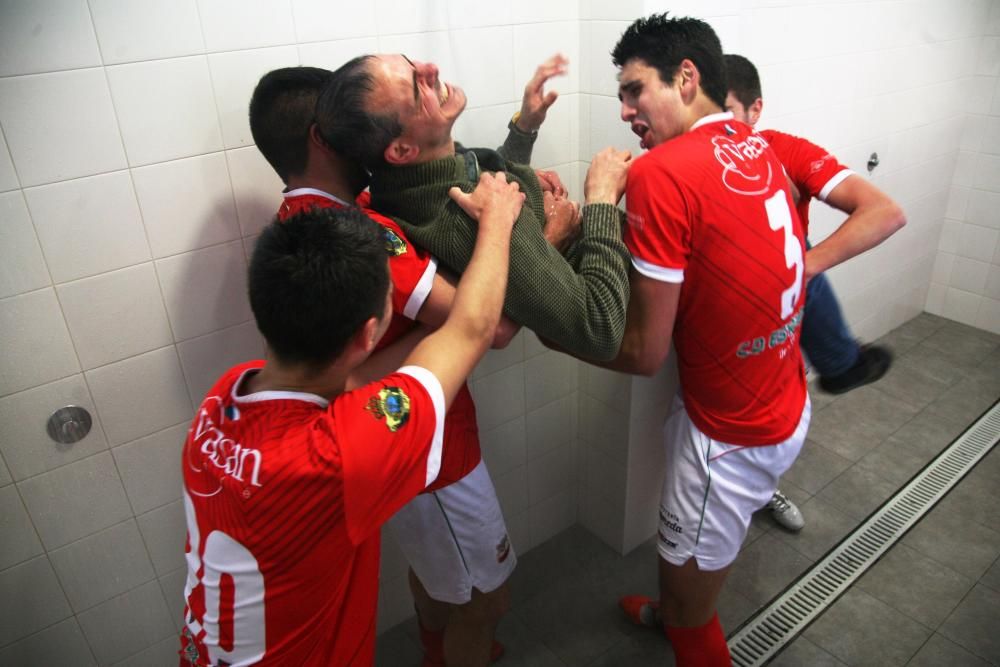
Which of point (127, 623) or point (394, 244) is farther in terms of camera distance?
point (127, 623)

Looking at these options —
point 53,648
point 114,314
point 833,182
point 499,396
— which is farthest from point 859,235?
point 53,648

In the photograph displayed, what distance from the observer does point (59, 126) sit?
4.46 ft

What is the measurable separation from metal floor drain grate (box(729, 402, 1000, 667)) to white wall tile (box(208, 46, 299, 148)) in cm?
214

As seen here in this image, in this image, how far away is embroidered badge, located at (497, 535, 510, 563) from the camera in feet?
6.09

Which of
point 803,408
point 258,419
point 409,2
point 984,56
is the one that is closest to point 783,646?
point 803,408

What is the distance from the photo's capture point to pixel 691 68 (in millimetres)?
1569

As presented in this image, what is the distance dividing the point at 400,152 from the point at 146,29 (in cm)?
60

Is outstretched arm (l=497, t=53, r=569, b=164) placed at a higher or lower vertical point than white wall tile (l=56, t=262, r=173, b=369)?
higher

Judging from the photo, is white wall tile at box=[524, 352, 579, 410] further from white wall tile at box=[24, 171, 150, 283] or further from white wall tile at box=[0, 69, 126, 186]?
white wall tile at box=[0, 69, 126, 186]

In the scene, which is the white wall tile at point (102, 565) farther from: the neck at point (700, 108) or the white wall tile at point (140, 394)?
the neck at point (700, 108)

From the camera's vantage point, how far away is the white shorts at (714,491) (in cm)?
178

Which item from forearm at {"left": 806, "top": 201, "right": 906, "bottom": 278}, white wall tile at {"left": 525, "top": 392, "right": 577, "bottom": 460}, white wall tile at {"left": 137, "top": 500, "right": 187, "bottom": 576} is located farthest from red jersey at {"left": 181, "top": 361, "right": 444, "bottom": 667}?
white wall tile at {"left": 525, "top": 392, "right": 577, "bottom": 460}

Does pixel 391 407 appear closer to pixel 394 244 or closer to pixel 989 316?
pixel 394 244

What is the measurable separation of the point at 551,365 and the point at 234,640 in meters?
1.53
